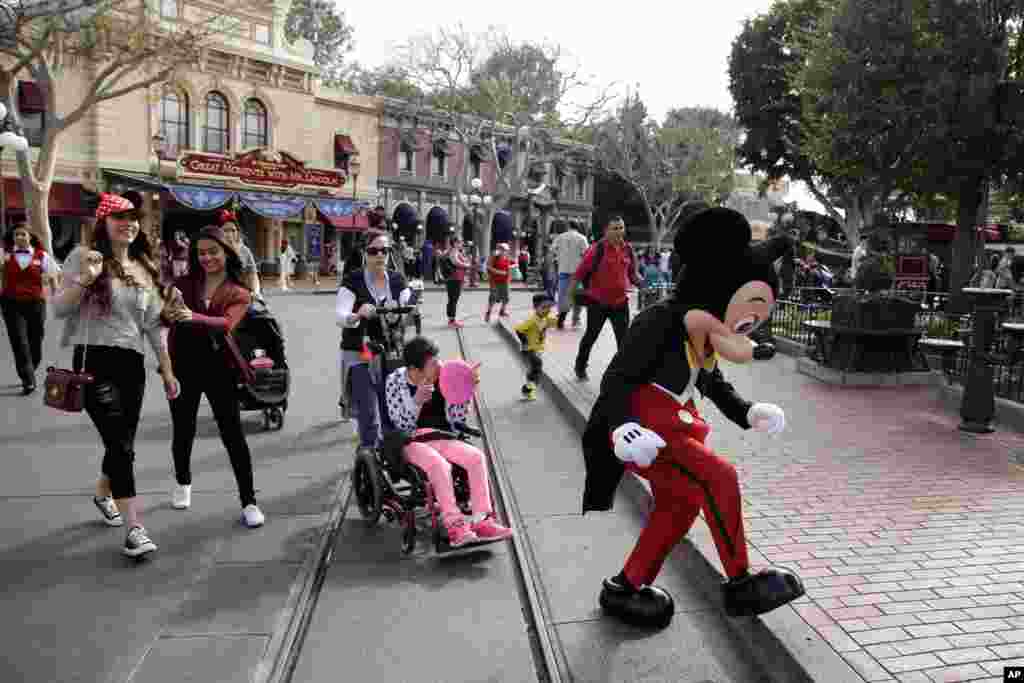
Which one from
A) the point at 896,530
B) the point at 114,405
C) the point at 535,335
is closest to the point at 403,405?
the point at 114,405

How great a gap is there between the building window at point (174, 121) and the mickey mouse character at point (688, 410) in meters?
27.7

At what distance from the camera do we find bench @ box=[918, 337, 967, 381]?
786cm

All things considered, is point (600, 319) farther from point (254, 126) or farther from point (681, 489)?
point (254, 126)

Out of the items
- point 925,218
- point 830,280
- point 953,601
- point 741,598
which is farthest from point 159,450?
point 925,218

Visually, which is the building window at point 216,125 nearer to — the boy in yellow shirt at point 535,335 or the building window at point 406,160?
the building window at point 406,160

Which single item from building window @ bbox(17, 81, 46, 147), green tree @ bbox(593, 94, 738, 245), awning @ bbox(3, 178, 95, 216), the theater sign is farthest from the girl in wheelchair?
green tree @ bbox(593, 94, 738, 245)

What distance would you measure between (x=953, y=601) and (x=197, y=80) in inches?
1161

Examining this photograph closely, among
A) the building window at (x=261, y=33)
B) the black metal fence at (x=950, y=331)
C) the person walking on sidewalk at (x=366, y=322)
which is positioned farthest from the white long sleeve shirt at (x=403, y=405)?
the building window at (x=261, y=33)

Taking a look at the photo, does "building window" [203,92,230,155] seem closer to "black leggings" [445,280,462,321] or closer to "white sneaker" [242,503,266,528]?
"black leggings" [445,280,462,321]

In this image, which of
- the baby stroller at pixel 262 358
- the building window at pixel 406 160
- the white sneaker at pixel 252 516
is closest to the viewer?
the white sneaker at pixel 252 516

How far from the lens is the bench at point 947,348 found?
786cm

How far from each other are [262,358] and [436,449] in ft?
9.60

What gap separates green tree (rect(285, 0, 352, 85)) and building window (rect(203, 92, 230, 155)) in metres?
10.6

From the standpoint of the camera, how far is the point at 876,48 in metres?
13.1
